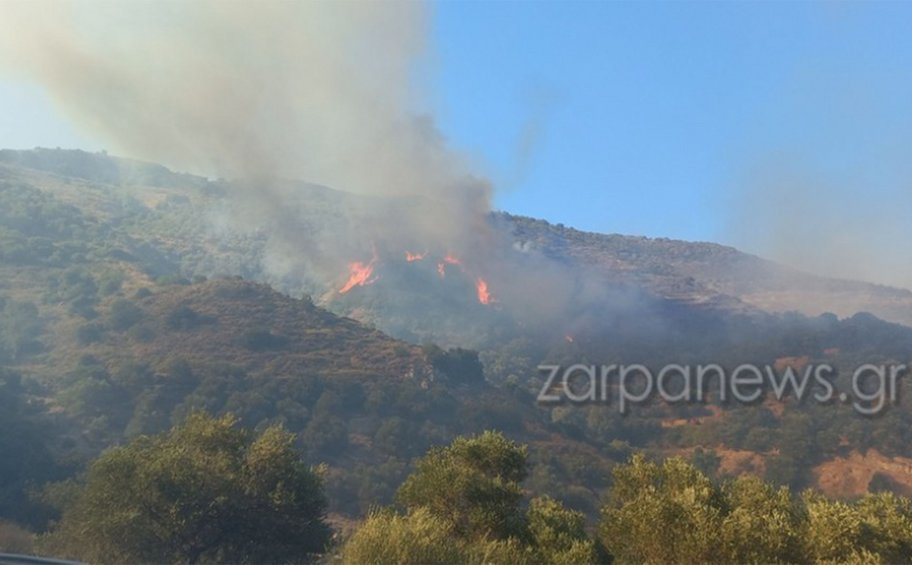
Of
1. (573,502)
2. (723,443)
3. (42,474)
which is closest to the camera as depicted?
(42,474)

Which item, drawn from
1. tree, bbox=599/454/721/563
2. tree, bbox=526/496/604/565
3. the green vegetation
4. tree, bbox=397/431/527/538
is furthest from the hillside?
tree, bbox=599/454/721/563

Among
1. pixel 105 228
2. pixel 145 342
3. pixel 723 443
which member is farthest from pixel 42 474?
pixel 105 228

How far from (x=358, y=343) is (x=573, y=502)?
38.6 meters

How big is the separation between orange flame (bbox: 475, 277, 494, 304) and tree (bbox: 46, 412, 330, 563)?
112 metres

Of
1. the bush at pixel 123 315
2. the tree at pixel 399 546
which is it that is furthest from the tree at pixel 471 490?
the bush at pixel 123 315

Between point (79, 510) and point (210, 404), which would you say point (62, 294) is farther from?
point (79, 510)

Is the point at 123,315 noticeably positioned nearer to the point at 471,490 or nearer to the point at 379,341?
the point at 379,341

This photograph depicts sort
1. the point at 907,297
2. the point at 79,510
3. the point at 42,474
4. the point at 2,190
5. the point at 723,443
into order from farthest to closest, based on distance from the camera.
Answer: the point at 907,297 → the point at 2,190 → the point at 723,443 → the point at 42,474 → the point at 79,510

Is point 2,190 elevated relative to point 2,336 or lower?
elevated

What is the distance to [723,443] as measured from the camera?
78750 mm

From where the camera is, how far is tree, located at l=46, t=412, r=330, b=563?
27484 millimetres

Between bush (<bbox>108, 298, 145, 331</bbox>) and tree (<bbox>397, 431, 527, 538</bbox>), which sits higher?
bush (<bbox>108, 298, 145, 331</bbox>)

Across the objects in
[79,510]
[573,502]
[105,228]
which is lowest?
[573,502]

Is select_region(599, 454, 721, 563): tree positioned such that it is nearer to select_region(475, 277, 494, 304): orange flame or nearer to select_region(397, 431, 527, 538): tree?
select_region(397, 431, 527, 538): tree
